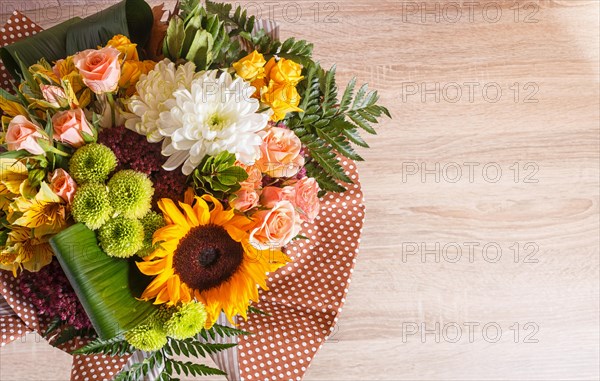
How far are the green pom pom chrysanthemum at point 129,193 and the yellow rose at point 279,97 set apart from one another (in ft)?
0.55

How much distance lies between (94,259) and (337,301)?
33cm

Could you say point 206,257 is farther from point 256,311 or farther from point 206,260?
point 256,311

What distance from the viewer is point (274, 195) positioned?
2.19ft

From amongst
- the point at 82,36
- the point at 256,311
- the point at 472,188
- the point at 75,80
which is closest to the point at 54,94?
the point at 75,80

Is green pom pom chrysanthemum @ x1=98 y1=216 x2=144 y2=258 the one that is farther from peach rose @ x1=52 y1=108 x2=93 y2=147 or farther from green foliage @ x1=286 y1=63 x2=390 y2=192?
green foliage @ x1=286 y1=63 x2=390 y2=192

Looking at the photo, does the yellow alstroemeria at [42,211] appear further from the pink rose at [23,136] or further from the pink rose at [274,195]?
the pink rose at [274,195]

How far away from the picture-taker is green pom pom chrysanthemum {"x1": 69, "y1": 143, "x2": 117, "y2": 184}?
61 cm

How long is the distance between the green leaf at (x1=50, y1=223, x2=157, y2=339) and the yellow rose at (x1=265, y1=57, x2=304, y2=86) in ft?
0.89

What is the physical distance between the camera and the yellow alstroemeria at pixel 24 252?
2.13 ft

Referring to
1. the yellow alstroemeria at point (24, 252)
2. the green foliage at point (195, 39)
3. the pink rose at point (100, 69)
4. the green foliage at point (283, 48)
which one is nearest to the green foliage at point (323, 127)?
the green foliage at point (283, 48)

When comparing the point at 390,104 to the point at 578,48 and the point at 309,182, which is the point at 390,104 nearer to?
the point at 578,48

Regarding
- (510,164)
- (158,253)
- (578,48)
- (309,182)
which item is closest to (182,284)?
(158,253)

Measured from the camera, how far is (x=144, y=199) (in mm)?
617

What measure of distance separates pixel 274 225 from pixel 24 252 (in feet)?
0.95
